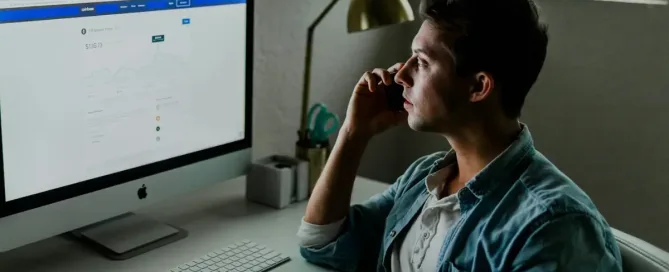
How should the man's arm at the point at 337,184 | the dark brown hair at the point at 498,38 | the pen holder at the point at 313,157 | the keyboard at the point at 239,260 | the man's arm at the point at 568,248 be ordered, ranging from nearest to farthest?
the man's arm at the point at 568,248 → the dark brown hair at the point at 498,38 → the keyboard at the point at 239,260 → the man's arm at the point at 337,184 → the pen holder at the point at 313,157

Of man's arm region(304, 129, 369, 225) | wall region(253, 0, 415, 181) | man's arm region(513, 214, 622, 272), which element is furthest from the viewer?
wall region(253, 0, 415, 181)

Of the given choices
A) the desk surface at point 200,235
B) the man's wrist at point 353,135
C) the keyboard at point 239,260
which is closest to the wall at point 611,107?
the desk surface at point 200,235

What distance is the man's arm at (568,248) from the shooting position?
1.11 metres

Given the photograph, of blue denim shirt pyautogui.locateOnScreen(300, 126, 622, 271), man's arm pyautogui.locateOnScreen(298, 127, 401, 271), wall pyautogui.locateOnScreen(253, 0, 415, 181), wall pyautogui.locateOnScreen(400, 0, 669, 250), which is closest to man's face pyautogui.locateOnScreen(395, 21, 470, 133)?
blue denim shirt pyautogui.locateOnScreen(300, 126, 622, 271)

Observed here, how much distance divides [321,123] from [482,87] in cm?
56

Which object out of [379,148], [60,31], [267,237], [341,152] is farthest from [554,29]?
[60,31]

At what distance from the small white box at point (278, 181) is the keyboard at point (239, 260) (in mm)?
218

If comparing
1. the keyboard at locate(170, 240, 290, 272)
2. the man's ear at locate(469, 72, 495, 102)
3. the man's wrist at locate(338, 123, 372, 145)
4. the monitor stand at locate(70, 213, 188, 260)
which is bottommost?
the monitor stand at locate(70, 213, 188, 260)

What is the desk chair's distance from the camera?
1.19 meters

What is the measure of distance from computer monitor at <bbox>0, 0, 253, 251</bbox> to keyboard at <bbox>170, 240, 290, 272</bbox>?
7.1 inches

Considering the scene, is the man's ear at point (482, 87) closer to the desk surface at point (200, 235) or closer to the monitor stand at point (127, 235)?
the desk surface at point (200, 235)

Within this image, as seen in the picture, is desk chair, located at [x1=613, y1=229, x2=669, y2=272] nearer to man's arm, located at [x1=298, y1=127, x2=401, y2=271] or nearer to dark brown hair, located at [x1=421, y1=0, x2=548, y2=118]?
dark brown hair, located at [x1=421, y1=0, x2=548, y2=118]

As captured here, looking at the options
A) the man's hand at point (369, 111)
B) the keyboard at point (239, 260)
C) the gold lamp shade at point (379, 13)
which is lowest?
the keyboard at point (239, 260)

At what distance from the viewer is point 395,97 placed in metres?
1.53
